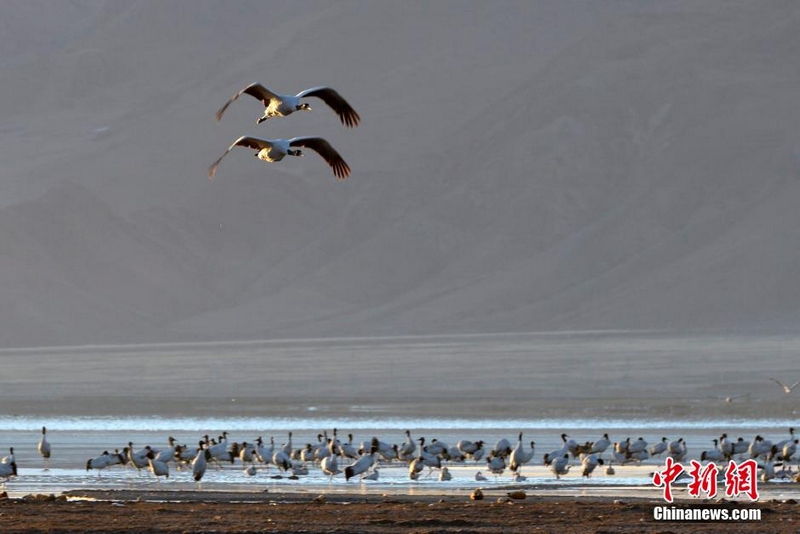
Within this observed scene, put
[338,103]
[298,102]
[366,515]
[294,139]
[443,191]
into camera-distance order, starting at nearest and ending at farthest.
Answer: [366,515], [338,103], [294,139], [298,102], [443,191]

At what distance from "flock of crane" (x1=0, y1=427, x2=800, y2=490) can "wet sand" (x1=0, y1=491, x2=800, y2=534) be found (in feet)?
12.9

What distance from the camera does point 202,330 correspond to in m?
102

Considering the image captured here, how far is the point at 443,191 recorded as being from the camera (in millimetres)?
118562

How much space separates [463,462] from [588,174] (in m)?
87.8

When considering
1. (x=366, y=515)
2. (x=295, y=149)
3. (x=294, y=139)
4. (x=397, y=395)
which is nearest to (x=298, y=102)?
(x=294, y=139)

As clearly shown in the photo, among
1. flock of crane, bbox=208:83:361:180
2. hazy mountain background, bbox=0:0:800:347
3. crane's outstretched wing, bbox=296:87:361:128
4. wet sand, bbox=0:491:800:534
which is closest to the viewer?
wet sand, bbox=0:491:800:534

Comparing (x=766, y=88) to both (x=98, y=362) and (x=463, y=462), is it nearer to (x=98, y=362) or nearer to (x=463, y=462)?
(x=98, y=362)

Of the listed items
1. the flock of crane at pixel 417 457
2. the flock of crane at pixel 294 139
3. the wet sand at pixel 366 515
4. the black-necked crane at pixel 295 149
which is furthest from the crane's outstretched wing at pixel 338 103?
the flock of crane at pixel 417 457

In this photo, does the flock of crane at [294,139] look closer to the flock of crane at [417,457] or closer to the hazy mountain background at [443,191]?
the flock of crane at [417,457]

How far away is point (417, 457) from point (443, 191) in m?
94.3

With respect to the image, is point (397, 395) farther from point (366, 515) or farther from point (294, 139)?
point (366, 515)

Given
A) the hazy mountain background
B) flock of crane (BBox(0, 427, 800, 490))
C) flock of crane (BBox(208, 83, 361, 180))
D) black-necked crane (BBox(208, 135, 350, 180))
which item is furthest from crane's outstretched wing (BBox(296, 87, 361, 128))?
the hazy mountain background

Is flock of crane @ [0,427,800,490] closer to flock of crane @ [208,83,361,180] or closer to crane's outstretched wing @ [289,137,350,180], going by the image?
flock of crane @ [208,83,361,180]

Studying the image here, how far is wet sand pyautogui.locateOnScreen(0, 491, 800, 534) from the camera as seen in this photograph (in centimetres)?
1532
